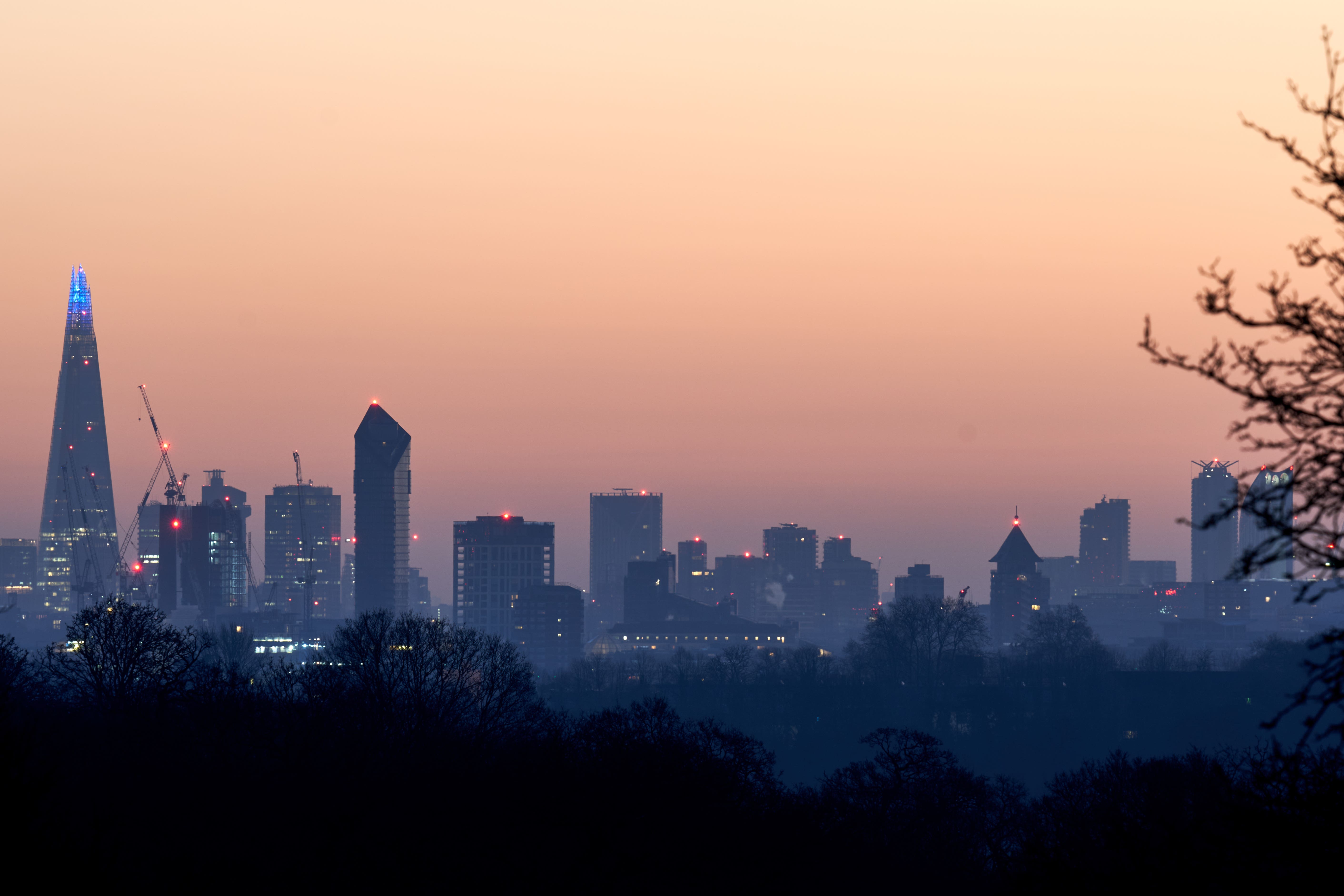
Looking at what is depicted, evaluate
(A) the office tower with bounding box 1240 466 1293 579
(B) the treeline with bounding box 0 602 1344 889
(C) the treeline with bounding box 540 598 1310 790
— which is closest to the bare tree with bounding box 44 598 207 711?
(B) the treeline with bounding box 0 602 1344 889

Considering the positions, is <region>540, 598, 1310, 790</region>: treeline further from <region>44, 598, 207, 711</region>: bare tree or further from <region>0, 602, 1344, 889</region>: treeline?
<region>44, 598, 207, 711</region>: bare tree

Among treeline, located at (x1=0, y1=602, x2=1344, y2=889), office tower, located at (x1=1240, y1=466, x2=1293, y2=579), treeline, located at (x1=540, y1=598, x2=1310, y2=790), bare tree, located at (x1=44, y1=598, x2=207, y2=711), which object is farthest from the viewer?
treeline, located at (x1=540, y1=598, x2=1310, y2=790)

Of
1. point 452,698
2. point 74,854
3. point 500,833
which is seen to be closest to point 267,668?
point 452,698

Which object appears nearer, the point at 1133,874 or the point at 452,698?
the point at 1133,874

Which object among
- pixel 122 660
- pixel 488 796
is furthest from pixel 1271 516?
pixel 122 660

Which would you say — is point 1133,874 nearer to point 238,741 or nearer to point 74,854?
point 74,854

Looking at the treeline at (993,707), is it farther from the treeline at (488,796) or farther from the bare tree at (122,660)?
the bare tree at (122,660)

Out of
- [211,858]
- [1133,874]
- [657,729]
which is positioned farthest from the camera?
[657,729]
